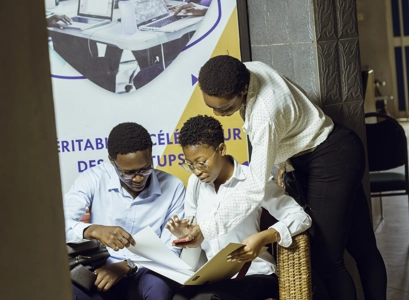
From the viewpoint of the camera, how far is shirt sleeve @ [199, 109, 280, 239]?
8.79 feet

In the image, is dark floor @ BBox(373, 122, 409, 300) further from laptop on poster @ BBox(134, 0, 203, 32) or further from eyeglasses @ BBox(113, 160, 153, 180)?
laptop on poster @ BBox(134, 0, 203, 32)

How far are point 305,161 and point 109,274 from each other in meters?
0.94

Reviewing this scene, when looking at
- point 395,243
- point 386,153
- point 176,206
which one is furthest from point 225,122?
point 395,243

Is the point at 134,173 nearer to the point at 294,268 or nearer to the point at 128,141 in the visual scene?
the point at 128,141

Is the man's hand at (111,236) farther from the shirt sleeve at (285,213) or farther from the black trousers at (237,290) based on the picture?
the shirt sleeve at (285,213)

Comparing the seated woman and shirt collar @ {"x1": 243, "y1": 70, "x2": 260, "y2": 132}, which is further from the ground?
shirt collar @ {"x1": 243, "y1": 70, "x2": 260, "y2": 132}

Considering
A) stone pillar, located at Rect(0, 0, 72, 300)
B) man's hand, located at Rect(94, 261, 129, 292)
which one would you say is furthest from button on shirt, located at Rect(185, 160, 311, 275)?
stone pillar, located at Rect(0, 0, 72, 300)

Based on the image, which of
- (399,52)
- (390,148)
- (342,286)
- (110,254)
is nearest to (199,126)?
(110,254)

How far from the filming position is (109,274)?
290cm

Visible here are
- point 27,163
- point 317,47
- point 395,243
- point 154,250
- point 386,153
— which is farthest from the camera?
point 395,243

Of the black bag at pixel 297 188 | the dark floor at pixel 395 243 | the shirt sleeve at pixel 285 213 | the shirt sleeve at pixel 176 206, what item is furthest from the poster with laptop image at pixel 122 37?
the dark floor at pixel 395 243

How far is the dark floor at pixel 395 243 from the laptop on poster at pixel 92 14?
2217mm

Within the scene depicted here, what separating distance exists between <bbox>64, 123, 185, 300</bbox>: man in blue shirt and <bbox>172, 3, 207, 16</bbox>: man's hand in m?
0.83

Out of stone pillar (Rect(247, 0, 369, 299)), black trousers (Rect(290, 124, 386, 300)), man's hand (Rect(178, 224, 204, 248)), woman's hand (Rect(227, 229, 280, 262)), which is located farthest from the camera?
stone pillar (Rect(247, 0, 369, 299))
